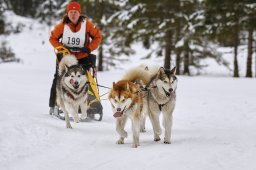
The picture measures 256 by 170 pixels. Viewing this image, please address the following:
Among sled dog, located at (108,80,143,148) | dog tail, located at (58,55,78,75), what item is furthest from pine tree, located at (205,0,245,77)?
sled dog, located at (108,80,143,148)

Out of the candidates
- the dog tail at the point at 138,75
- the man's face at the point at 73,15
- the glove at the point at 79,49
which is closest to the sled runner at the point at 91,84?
the glove at the point at 79,49

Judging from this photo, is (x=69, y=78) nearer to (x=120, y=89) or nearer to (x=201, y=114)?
(x=120, y=89)

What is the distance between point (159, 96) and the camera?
228 inches

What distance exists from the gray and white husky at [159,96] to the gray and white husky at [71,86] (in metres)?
0.93

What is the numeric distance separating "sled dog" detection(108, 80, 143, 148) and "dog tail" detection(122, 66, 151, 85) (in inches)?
17.1

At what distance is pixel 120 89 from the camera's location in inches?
206

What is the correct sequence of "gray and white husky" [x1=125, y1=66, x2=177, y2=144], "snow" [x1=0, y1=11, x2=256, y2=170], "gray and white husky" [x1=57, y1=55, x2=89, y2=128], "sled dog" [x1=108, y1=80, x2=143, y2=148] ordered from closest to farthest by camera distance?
"snow" [x1=0, y1=11, x2=256, y2=170] < "sled dog" [x1=108, y1=80, x2=143, y2=148] < "gray and white husky" [x1=125, y1=66, x2=177, y2=144] < "gray and white husky" [x1=57, y1=55, x2=89, y2=128]

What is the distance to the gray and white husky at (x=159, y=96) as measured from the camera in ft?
18.7

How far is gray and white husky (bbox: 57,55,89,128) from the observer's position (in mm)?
6512

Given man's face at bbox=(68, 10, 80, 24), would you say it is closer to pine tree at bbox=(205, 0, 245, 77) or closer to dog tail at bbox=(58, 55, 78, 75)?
dog tail at bbox=(58, 55, 78, 75)

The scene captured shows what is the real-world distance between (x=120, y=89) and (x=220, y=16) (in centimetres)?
1539

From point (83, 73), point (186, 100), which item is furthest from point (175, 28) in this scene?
point (83, 73)

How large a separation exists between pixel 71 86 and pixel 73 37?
1103 mm

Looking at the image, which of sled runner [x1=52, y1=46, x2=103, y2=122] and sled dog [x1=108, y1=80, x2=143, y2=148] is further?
sled runner [x1=52, y1=46, x2=103, y2=122]
